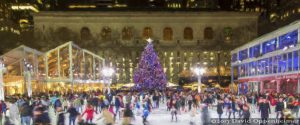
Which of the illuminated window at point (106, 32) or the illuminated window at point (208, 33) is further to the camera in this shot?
the illuminated window at point (208, 33)

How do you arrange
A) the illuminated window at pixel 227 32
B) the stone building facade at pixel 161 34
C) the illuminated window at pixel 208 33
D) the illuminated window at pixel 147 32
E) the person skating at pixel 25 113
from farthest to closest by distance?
the illuminated window at pixel 208 33 → the illuminated window at pixel 147 32 → the illuminated window at pixel 227 32 → the stone building facade at pixel 161 34 → the person skating at pixel 25 113

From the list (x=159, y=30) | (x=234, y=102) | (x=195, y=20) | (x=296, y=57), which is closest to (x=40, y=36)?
(x=159, y=30)

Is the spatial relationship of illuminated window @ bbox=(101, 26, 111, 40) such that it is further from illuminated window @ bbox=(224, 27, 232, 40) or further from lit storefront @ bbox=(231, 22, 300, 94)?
lit storefront @ bbox=(231, 22, 300, 94)

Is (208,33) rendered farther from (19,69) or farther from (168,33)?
(19,69)

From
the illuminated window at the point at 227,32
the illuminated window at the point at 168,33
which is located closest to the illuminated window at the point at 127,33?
the illuminated window at the point at 168,33

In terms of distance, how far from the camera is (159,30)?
9675 cm

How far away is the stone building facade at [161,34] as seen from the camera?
89.7 metres

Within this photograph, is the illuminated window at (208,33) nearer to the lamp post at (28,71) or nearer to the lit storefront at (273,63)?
the lit storefront at (273,63)

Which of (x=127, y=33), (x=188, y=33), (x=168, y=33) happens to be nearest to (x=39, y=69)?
(x=127, y=33)

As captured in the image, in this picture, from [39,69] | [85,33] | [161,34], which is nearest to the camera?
[39,69]

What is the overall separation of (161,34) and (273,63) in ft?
154

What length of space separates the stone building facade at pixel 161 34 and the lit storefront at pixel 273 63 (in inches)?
864

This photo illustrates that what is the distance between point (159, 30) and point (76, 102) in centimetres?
6705

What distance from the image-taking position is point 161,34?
3824 inches
